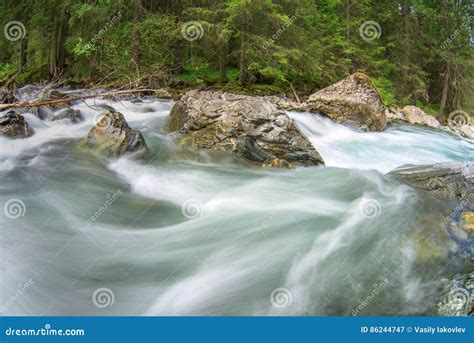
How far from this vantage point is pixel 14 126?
804 centimetres

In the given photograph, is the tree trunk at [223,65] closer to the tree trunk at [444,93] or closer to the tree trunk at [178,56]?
the tree trunk at [178,56]

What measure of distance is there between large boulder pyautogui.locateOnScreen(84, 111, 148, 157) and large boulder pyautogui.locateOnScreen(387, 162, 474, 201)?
14.1 ft

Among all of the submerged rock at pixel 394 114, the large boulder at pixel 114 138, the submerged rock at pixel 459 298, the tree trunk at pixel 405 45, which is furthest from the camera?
the tree trunk at pixel 405 45

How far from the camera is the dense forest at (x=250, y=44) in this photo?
13227 millimetres

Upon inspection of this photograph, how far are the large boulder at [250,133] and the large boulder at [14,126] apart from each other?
10.0ft

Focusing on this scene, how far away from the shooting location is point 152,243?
495 centimetres

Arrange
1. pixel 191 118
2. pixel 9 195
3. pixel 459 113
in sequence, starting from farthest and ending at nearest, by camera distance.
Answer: pixel 459 113 → pixel 191 118 → pixel 9 195

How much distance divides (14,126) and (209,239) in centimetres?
525

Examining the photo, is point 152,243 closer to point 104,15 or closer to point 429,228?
point 429,228

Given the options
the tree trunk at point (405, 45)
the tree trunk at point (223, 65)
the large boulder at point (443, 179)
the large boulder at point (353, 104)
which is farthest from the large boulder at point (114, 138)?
the tree trunk at point (405, 45)

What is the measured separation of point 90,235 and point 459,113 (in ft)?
59.5

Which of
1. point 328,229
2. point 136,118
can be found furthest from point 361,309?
point 136,118

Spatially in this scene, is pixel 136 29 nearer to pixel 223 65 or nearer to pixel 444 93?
pixel 223 65

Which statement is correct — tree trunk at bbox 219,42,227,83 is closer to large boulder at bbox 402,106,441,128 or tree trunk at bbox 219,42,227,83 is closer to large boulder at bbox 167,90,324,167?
large boulder at bbox 402,106,441,128
